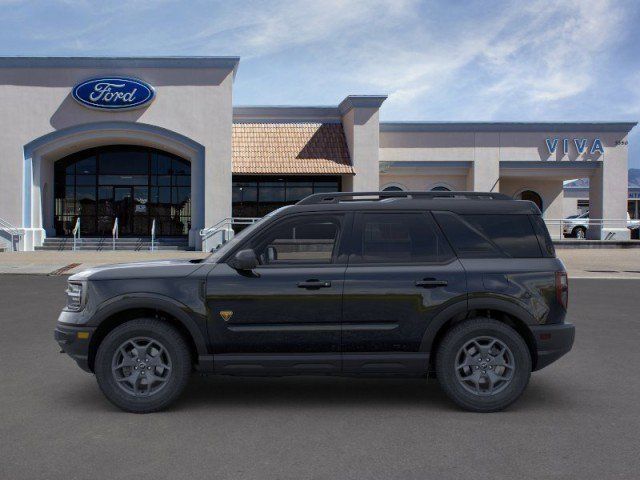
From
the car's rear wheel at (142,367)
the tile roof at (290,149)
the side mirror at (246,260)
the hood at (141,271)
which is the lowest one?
the car's rear wheel at (142,367)

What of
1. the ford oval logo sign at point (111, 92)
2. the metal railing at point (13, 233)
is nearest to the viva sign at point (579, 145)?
the ford oval logo sign at point (111, 92)

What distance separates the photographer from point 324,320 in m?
5.46

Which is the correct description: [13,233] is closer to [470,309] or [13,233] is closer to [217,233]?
[217,233]

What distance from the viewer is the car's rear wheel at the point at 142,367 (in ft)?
17.8

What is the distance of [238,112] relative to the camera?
31828mm

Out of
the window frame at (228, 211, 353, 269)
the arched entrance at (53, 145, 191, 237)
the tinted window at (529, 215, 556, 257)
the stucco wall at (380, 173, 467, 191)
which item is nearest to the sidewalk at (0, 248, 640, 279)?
the arched entrance at (53, 145, 191, 237)

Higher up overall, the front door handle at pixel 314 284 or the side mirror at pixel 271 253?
the side mirror at pixel 271 253

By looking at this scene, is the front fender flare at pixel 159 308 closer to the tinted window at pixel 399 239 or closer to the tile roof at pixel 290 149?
the tinted window at pixel 399 239

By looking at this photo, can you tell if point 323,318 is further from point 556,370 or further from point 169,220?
point 169,220

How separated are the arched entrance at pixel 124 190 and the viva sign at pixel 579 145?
18409mm

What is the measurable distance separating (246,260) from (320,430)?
145 cm

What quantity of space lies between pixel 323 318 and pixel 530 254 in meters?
1.87

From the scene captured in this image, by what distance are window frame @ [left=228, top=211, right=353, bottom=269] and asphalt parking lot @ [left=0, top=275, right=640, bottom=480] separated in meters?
1.24

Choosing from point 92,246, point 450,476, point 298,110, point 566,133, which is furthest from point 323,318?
point 566,133
